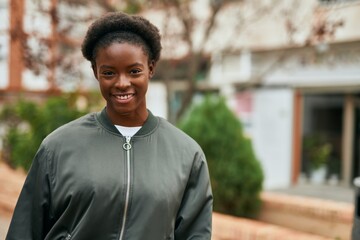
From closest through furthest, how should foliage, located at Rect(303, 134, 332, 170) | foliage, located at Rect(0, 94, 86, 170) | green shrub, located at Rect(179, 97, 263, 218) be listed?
1. green shrub, located at Rect(179, 97, 263, 218)
2. foliage, located at Rect(0, 94, 86, 170)
3. foliage, located at Rect(303, 134, 332, 170)

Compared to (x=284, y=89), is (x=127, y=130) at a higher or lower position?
lower

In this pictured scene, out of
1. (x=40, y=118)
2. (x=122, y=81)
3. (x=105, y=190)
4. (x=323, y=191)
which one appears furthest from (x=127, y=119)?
(x=323, y=191)

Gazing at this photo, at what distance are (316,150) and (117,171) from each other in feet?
37.1

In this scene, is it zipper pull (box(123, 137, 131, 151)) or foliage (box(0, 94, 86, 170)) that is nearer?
zipper pull (box(123, 137, 131, 151))

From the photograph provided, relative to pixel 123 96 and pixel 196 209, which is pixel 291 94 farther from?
pixel 123 96

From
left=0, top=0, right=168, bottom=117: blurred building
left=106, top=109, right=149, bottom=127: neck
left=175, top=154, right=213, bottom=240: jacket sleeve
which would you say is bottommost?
Answer: left=175, top=154, right=213, bottom=240: jacket sleeve

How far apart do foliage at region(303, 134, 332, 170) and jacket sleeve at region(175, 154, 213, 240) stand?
1079cm

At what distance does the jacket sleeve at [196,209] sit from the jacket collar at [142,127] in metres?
0.23

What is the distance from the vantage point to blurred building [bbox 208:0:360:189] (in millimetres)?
11531

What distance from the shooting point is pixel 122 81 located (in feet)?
5.88

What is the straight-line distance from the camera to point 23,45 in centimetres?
699

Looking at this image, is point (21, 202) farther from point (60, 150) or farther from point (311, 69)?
point (311, 69)

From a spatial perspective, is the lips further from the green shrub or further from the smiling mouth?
the green shrub

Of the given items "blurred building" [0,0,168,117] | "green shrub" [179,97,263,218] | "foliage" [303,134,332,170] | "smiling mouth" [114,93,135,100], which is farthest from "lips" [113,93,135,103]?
"foliage" [303,134,332,170]
